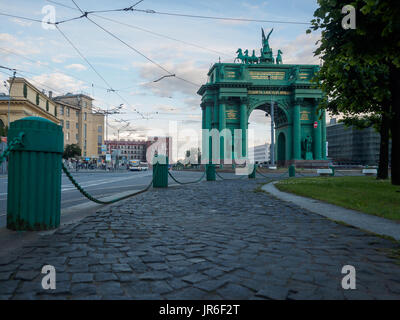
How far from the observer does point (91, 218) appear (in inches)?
216

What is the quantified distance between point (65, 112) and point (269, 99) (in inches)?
2005

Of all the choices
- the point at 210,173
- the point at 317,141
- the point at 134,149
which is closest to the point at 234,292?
the point at 210,173

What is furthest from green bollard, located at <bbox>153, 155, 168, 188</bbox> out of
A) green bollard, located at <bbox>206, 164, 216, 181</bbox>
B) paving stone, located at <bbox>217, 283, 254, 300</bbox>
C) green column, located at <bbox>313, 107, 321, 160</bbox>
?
green column, located at <bbox>313, 107, 321, 160</bbox>

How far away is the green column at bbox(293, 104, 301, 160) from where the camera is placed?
159ft

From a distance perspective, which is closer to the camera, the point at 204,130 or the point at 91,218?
the point at 91,218

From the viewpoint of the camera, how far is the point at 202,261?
3.08 m

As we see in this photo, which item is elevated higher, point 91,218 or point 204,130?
point 204,130

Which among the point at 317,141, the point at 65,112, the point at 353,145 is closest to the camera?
the point at 317,141

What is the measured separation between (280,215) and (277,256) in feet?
9.77

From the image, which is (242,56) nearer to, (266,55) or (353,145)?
(266,55)

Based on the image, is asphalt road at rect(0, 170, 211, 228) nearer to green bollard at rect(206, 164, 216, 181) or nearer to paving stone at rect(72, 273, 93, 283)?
green bollard at rect(206, 164, 216, 181)

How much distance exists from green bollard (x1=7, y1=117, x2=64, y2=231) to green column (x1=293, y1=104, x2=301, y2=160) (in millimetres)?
47451
